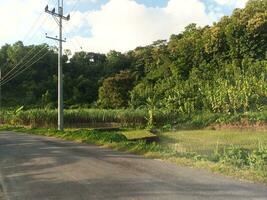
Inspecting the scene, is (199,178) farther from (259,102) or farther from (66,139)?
(259,102)

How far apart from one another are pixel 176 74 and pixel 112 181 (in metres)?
61.3

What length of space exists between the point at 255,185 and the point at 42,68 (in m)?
76.8

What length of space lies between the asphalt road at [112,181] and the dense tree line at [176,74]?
3900 centimetres

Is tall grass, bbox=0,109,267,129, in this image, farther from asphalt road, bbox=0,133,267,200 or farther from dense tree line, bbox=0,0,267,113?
asphalt road, bbox=0,133,267,200

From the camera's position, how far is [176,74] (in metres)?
71.9

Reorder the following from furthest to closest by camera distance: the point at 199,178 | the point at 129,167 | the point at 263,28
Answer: the point at 263,28
the point at 129,167
the point at 199,178

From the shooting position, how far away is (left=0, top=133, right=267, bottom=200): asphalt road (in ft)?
31.2

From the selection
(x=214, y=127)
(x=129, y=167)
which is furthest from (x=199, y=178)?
(x=214, y=127)

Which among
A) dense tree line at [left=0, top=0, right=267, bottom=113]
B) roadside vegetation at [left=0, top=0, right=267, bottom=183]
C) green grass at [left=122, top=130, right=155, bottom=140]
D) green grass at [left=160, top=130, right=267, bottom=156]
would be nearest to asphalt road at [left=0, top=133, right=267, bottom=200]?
roadside vegetation at [left=0, top=0, right=267, bottom=183]

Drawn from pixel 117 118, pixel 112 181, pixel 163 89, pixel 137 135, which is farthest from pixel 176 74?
pixel 112 181

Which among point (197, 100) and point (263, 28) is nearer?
point (197, 100)

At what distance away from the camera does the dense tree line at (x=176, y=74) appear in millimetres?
56344

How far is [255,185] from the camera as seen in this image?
10.0 metres

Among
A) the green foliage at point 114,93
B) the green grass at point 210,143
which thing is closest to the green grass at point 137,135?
the green grass at point 210,143
